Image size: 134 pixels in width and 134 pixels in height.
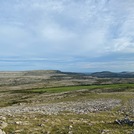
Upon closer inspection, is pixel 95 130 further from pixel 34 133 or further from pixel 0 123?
pixel 0 123

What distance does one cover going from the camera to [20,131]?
21.4 meters

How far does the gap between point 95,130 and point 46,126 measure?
4.74m

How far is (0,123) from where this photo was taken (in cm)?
2384

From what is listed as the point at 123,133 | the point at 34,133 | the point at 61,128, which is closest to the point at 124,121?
the point at 123,133

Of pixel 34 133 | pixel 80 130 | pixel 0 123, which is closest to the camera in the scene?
pixel 34 133

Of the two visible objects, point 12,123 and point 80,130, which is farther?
point 12,123

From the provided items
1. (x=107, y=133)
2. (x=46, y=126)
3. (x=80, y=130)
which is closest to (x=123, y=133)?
(x=107, y=133)

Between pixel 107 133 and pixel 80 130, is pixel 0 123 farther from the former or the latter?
pixel 107 133

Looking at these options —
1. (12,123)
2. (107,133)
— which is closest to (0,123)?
(12,123)

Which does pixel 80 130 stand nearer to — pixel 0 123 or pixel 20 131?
pixel 20 131

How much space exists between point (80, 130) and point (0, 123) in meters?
7.59

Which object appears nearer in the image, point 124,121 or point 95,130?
point 95,130

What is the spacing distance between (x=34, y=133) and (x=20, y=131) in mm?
1382

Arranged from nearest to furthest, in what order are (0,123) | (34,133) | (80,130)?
(34,133)
(80,130)
(0,123)
